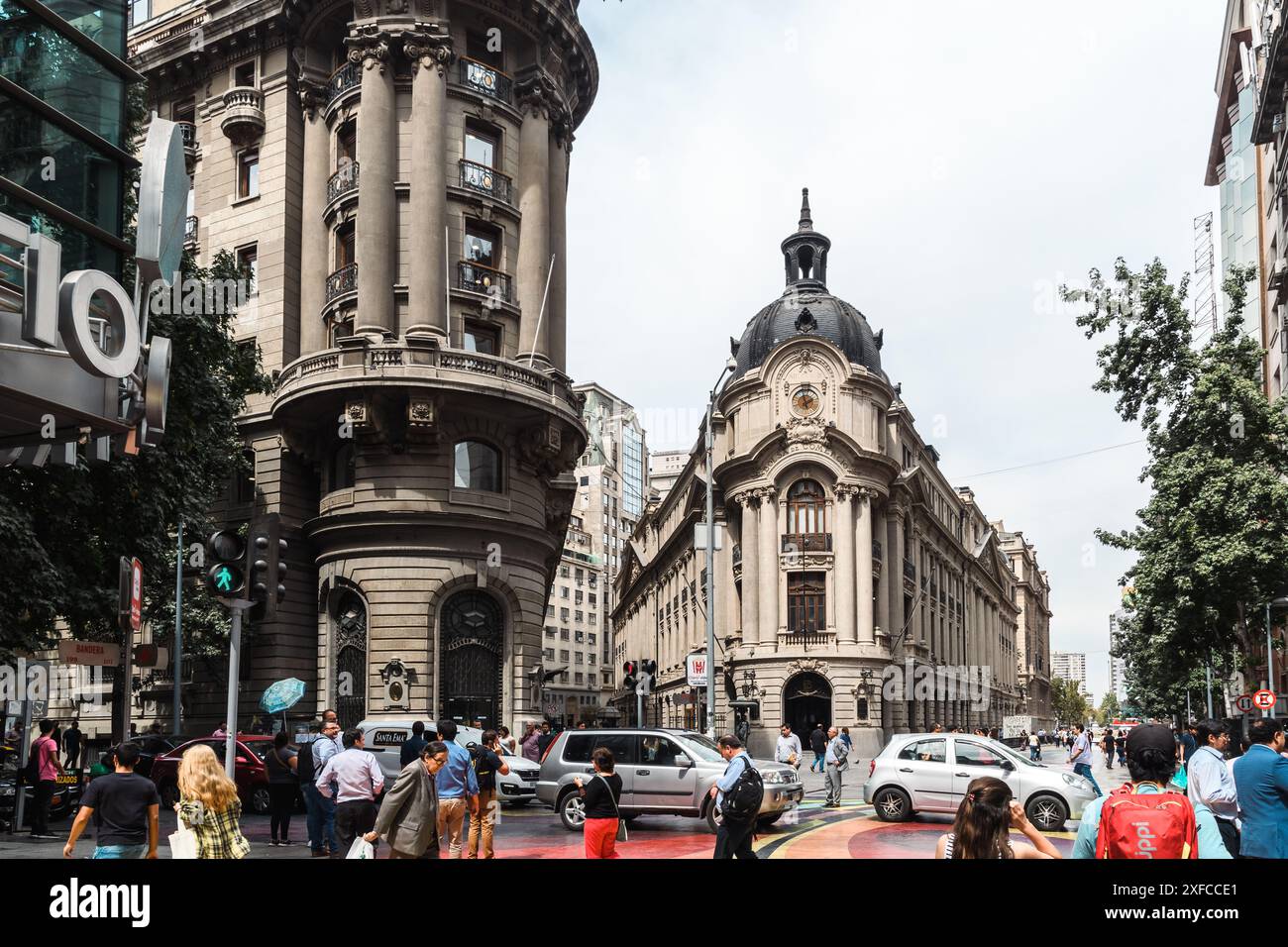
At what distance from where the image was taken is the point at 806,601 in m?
60.1

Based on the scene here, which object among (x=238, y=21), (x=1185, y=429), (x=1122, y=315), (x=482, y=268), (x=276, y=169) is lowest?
(x=1185, y=429)

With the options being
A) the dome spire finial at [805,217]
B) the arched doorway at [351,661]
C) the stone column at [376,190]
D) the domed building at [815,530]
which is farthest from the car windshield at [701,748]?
the dome spire finial at [805,217]

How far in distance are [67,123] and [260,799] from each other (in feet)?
45.1

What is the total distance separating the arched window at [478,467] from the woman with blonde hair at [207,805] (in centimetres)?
2721

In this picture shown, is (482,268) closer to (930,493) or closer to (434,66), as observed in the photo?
(434,66)

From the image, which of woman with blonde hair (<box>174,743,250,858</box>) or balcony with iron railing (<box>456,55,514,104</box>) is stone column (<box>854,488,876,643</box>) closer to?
balcony with iron railing (<box>456,55,514,104</box>)

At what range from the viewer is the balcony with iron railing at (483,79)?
120 feet

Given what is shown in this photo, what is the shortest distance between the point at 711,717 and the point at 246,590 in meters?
16.5

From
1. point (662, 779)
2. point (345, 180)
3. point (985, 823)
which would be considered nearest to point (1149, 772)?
point (985, 823)

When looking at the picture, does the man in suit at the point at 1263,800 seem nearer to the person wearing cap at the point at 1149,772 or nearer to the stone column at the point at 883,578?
the person wearing cap at the point at 1149,772

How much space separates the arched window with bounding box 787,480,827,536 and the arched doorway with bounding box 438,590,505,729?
2843 centimetres

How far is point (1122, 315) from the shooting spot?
31984mm

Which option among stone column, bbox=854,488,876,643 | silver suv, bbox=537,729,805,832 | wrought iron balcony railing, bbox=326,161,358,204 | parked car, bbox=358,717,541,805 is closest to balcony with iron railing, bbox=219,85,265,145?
wrought iron balcony railing, bbox=326,161,358,204
